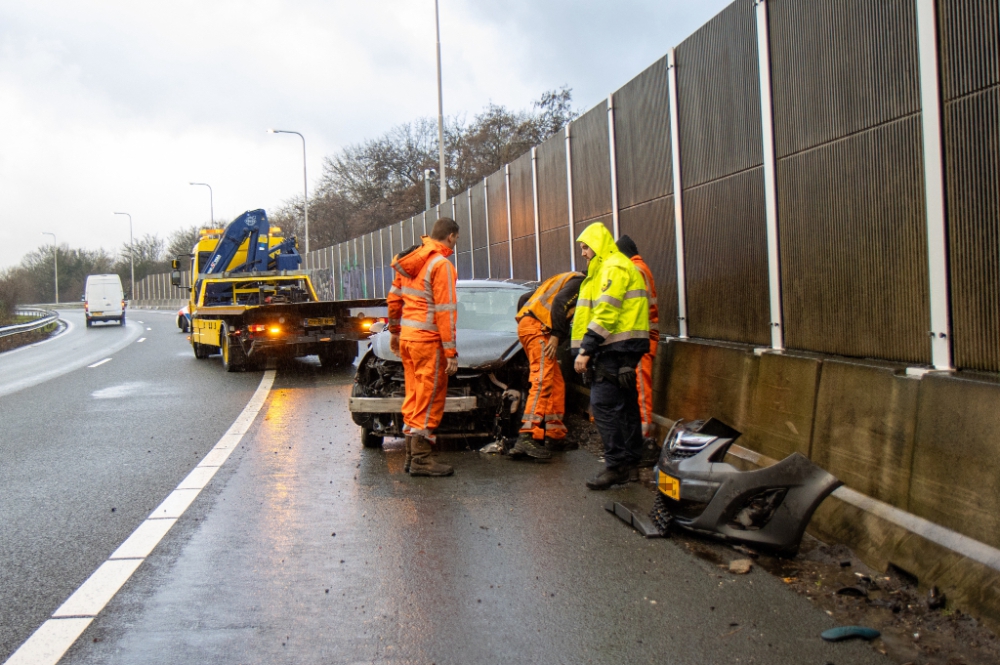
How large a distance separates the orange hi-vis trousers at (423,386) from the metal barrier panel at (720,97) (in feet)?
8.86

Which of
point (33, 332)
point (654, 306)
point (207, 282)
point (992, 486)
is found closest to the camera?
point (992, 486)

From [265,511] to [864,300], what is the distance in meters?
3.92

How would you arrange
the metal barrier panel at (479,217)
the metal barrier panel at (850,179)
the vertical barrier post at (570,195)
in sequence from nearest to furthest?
the metal barrier panel at (850,179)
the vertical barrier post at (570,195)
the metal barrier panel at (479,217)

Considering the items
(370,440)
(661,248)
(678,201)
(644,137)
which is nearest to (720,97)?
(678,201)

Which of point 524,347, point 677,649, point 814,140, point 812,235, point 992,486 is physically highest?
point 814,140

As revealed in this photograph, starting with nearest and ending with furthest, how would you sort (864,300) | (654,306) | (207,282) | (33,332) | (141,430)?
(864,300)
(654,306)
(141,430)
(207,282)
(33,332)

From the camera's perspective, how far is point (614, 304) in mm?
6207

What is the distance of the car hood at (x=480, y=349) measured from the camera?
7766mm

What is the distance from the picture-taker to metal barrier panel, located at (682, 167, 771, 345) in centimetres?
688

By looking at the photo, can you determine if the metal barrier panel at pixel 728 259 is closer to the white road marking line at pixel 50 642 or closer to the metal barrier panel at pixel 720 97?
the metal barrier panel at pixel 720 97

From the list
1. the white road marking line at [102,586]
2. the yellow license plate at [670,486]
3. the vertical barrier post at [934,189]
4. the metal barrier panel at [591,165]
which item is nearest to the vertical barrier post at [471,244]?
the metal barrier panel at [591,165]

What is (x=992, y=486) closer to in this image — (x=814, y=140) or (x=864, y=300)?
(x=864, y=300)

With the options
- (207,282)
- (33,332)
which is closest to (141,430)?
(207,282)

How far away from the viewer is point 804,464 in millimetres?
4496
